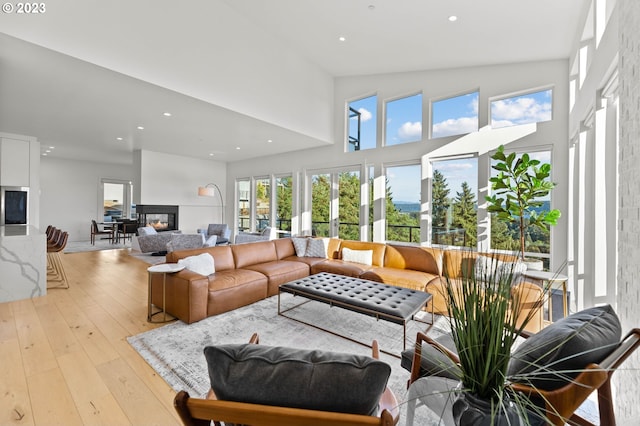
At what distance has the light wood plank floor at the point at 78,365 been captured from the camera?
1733 millimetres

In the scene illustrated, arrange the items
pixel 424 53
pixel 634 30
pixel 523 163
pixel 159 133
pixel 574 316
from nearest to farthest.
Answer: pixel 574 316 < pixel 634 30 < pixel 523 163 < pixel 424 53 < pixel 159 133

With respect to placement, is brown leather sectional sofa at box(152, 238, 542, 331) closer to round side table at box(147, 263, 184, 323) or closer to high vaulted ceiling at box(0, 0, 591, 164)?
round side table at box(147, 263, 184, 323)

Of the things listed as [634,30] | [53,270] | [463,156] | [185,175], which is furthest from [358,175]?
[53,270]

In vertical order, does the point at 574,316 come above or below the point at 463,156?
below

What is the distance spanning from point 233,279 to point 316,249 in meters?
1.99

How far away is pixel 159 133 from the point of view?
6320 millimetres

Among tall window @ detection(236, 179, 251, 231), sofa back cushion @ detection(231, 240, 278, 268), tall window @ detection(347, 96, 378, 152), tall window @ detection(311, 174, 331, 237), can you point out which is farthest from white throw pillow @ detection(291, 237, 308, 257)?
tall window @ detection(236, 179, 251, 231)

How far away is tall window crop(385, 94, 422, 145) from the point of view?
19.2 feet

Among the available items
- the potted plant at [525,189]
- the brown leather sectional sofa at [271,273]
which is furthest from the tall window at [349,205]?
the potted plant at [525,189]

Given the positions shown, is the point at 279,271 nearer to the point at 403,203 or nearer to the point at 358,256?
the point at 358,256

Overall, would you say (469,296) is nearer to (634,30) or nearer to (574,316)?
(574,316)

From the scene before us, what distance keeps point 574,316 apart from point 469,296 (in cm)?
93

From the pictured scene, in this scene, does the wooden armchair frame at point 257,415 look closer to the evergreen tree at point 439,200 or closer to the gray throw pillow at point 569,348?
the gray throw pillow at point 569,348

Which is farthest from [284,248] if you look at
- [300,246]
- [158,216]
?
[158,216]
